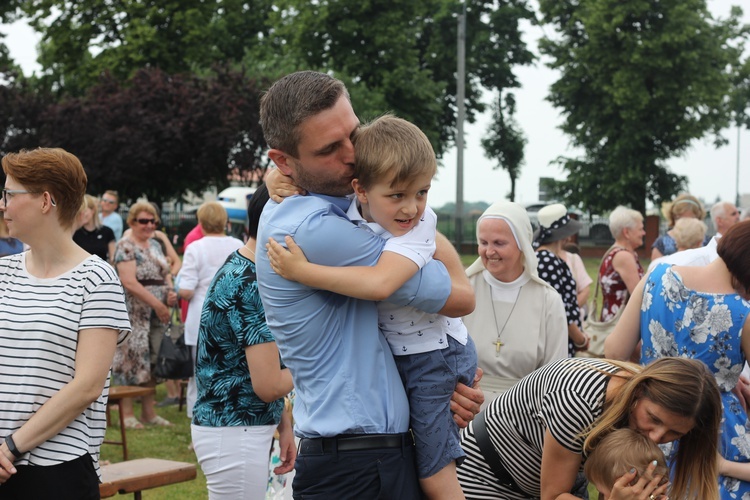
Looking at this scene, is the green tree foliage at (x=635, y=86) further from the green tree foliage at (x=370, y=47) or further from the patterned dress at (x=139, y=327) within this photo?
the patterned dress at (x=139, y=327)

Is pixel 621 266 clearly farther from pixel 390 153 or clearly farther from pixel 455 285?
pixel 390 153

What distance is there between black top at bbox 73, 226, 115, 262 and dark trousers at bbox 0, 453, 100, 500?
6874 mm

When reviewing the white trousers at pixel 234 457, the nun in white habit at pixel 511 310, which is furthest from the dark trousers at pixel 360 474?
the nun in white habit at pixel 511 310

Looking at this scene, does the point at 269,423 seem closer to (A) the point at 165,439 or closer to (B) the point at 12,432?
(B) the point at 12,432

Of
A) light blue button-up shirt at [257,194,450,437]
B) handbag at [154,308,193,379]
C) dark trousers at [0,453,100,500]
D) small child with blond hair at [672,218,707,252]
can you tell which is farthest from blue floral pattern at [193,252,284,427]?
small child with blond hair at [672,218,707,252]

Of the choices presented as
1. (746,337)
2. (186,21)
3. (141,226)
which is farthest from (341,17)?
(746,337)

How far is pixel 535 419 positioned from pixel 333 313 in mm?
1219

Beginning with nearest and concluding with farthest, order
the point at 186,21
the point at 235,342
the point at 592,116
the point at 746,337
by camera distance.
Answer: the point at 235,342
the point at 746,337
the point at 186,21
the point at 592,116

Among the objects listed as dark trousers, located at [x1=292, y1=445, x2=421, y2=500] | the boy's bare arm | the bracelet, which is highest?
the boy's bare arm

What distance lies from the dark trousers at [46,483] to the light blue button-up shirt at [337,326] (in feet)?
4.07

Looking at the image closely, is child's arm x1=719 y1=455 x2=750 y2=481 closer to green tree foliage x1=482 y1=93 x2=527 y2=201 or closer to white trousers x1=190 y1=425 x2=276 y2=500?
white trousers x1=190 y1=425 x2=276 y2=500

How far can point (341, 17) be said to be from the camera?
42.5 m

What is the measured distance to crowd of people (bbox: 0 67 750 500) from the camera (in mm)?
2463

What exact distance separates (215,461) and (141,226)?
5843 millimetres
